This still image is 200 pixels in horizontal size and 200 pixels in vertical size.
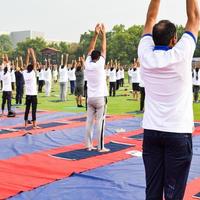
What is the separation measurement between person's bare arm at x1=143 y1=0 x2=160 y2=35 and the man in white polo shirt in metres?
0.11

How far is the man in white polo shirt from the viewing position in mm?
2846

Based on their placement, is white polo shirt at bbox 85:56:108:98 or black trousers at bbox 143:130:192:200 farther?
white polo shirt at bbox 85:56:108:98

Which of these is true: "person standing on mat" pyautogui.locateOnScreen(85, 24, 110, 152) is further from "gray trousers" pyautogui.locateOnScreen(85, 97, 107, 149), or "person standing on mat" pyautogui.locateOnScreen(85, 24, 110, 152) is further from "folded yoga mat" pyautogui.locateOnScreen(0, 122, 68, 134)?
"folded yoga mat" pyautogui.locateOnScreen(0, 122, 68, 134)

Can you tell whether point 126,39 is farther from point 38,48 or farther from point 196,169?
point 196,169

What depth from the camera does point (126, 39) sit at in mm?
52125

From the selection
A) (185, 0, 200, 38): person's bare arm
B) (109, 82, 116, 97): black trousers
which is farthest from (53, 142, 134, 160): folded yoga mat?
(109, 82, 116, 97): black trousers

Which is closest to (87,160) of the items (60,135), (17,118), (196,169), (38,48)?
(196,169)

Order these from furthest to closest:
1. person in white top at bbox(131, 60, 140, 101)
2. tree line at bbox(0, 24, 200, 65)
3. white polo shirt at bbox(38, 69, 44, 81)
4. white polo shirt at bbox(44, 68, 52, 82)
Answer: tree line at bbox(0, 24, 200, 65) → white polo shirt at bbox(38, 69, 44, 81) → white polo shirt at bbox(44, 68, 52, 82) → person in white top at bbox(131, 60, 140, 101)

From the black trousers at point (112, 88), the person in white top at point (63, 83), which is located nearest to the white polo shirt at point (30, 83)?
the person in white top at point (63, 83)

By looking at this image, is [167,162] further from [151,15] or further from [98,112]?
[98,112]

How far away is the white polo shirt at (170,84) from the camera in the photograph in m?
2.82

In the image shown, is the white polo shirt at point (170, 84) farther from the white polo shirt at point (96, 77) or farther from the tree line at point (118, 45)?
the tree line at point (118, 45)

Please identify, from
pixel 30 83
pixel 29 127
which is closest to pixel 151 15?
pixel 30 83

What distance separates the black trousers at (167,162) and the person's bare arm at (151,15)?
2.63 feet
